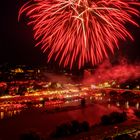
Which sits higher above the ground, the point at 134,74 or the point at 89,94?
the point at 134,74

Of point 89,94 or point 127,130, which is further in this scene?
point 89,94

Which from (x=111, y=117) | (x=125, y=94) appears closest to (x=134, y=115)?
(x=111, y=117)

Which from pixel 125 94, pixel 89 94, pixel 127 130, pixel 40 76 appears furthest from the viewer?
pixel 40 76

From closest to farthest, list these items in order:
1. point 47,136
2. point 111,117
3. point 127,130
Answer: point 127,130
point 47,136
point 111,117

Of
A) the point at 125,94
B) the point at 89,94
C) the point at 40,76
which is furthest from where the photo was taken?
the point at 40,76

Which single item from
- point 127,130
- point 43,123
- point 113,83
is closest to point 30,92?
point 113,83

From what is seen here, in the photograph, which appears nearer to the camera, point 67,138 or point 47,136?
point 67,138

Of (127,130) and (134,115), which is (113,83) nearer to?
(134,115)

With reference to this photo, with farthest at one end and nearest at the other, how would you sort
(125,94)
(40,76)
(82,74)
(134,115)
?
(40,76) → (82,74) → (125,94) → (134,115)

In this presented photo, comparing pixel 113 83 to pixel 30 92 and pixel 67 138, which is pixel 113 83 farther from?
pixel 67 138
